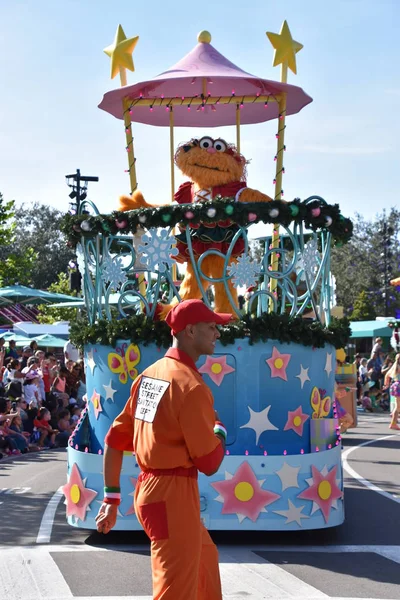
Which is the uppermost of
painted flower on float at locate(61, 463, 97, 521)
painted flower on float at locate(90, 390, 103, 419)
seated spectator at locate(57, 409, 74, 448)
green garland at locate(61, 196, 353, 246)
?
green garland at locate(61, 196, 353, 246)

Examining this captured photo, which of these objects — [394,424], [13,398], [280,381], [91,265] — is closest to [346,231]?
[280,381]

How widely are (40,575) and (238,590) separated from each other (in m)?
1.52

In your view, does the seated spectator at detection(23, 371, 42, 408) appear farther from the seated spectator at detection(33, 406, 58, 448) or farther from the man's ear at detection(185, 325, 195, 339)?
the man's ear at detection(185, 325, 195, 339)

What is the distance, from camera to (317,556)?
7512mm

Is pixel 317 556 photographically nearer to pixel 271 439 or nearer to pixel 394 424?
pixel 271 439

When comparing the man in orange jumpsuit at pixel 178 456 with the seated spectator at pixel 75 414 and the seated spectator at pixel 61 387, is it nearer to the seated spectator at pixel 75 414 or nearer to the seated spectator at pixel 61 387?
the seated spectator at pixel 75 414

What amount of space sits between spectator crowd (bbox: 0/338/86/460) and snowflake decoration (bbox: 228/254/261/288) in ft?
25.0

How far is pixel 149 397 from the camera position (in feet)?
15.2

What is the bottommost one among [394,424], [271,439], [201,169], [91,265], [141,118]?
[394,424]

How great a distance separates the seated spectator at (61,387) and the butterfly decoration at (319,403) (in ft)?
34.6

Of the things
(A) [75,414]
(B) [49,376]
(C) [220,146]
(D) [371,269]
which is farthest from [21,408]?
(D) [371,269]

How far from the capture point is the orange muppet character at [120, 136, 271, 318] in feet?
30.1

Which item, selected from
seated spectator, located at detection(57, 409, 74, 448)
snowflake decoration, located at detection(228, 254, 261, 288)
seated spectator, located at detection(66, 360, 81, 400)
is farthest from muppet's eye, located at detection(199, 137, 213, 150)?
seated spectator, located at detection(66, 360, 81, 400)

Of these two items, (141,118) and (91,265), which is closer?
(91,265)
